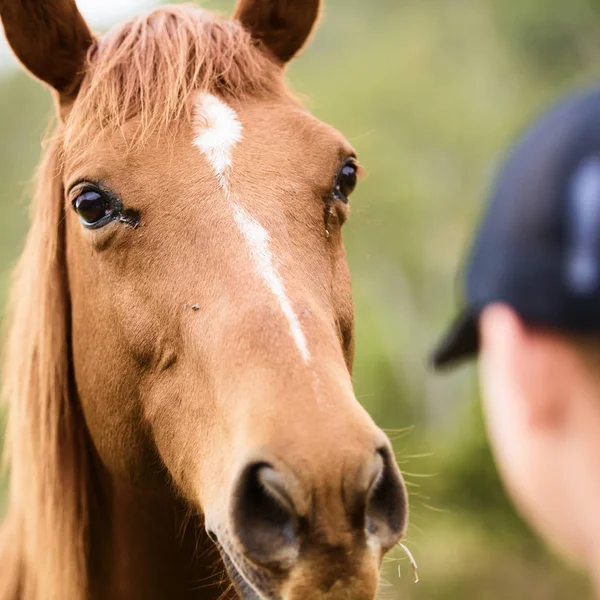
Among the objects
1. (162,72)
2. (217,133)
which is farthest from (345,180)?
(162,72)

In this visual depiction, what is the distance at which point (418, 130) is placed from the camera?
31.2m

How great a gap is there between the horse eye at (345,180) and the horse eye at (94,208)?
2.83 feet

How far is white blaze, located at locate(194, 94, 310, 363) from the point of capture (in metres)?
2.36

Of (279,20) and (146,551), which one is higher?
(279,20)

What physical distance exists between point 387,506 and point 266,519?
1.14ft

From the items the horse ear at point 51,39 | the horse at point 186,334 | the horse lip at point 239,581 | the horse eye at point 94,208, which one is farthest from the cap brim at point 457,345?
the horse ear at point 51,39

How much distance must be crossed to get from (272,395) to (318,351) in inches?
8.2

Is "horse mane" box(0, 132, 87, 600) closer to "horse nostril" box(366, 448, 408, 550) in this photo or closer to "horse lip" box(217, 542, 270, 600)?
"horse lip" box(217, 542, 270, 600)

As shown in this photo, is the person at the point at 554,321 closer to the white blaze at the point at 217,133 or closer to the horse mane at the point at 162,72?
the white blaze at the point at 217,133

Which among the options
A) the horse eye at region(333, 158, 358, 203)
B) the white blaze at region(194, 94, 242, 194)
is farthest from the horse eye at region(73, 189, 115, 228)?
the horse eye at region(333, 158, 358, 203)

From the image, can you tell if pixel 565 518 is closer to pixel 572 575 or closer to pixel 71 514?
pixel 71 514

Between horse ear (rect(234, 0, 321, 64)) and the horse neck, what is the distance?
Answer: 6.74ft

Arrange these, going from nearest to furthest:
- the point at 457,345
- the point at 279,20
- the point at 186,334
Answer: the point at 457,345 < the point at 186,334 < the point at 279,20

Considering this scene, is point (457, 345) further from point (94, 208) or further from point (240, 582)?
point (94, 208)
